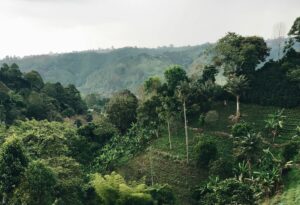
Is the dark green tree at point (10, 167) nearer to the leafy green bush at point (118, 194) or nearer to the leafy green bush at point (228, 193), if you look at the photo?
the leafy green bush at point (118, 194)

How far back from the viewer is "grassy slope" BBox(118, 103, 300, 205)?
5988 centimetres

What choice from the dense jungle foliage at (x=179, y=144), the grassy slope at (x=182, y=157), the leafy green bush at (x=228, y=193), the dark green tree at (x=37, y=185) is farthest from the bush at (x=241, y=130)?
the dark green tree at (x=37, y=185)

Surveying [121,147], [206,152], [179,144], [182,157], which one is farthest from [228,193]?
[121,147]

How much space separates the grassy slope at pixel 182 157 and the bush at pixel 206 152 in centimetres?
150

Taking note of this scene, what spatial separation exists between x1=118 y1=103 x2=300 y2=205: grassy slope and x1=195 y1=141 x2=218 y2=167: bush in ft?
4.92

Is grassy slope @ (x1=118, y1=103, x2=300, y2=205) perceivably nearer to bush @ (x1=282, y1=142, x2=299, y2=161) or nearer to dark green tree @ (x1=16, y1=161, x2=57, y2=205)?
bush @ (x1=282, y1=142, x2=299, y2=161)

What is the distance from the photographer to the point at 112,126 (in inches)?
2968

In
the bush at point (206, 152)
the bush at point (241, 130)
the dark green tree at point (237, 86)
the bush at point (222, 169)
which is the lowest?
the bush at point (222, 169)

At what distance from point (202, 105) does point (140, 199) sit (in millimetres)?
25935

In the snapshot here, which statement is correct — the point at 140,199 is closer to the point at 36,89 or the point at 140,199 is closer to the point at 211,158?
the point at 211,158

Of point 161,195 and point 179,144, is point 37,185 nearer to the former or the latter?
point 161,195

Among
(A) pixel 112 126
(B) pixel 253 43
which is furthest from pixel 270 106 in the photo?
(A) pixel 112 126

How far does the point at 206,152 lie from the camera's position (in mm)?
60438

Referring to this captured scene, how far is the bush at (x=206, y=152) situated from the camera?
60.5 meters
